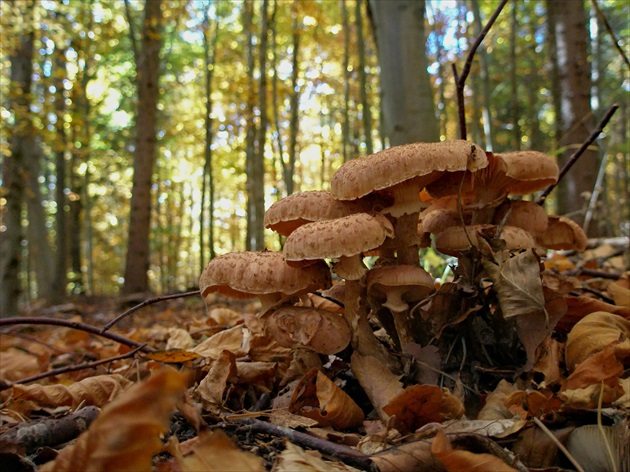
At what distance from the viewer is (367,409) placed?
67.9 inches

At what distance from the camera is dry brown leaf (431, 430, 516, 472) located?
102cm

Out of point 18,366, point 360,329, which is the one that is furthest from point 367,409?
point 18,366

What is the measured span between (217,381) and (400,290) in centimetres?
73

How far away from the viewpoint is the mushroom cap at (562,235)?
199cm

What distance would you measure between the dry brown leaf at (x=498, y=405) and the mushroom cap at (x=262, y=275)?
645mm

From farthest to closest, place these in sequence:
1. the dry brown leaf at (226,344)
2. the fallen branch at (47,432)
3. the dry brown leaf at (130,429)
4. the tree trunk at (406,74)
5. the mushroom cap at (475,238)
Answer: the tree trunk at (406,74)
the dry brown leaf at (226,344)
the mushroom cap at (475,238)
the fallen branch at (47,432)
the dry brown leaf at (130,429)

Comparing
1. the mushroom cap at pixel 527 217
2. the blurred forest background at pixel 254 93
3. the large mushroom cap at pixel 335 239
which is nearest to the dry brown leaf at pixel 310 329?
the large mushroom cap at pixel 335 239

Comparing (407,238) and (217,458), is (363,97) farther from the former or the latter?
(217,458)

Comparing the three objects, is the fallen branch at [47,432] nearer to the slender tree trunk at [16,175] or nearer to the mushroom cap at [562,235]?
→ the mushroom cap at [562,235]

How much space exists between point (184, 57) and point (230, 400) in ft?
54.0

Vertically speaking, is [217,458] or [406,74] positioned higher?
[406,74]

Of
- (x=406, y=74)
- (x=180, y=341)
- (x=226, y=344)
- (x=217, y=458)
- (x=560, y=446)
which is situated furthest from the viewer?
(x=406, y=74)

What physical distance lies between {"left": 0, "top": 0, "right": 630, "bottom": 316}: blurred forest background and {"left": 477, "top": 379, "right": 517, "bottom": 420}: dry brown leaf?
153 cm

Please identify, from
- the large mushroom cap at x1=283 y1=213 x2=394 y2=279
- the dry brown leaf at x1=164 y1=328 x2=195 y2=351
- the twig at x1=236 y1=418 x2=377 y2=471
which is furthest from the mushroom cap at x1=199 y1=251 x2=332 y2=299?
the dry brown leaf at x1=164 y1=328 x2=195 y2=351
